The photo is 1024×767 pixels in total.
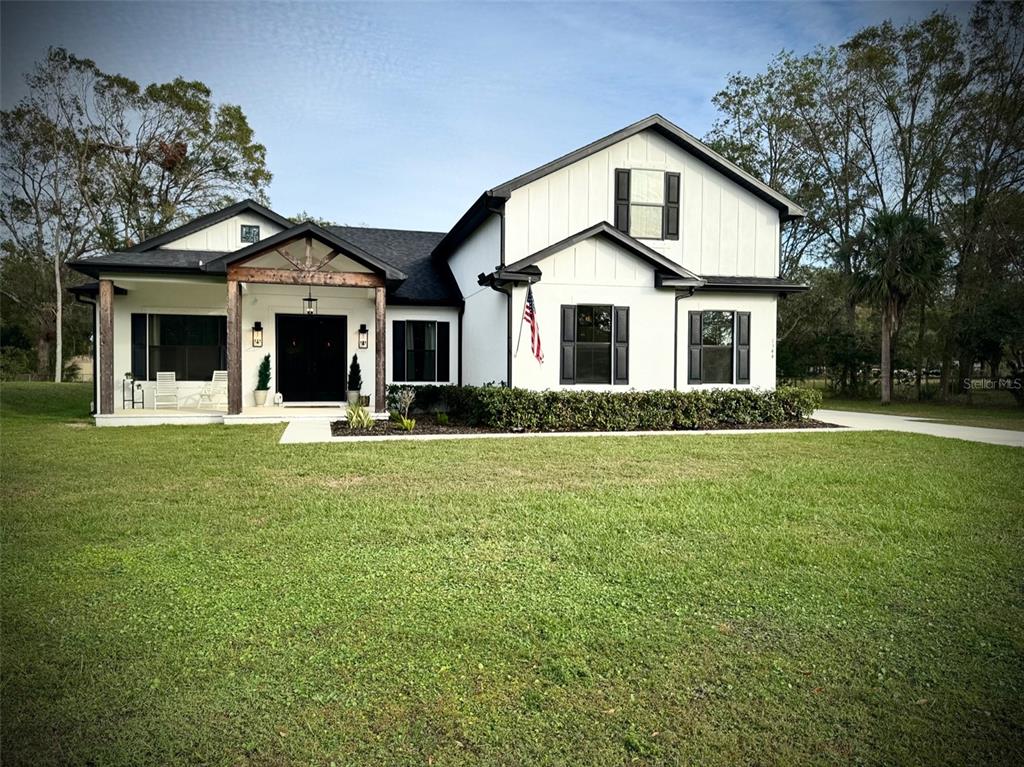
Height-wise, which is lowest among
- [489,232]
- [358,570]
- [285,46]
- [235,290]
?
[358,570]

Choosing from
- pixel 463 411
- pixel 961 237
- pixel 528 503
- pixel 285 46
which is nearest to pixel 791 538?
pixel 528 503

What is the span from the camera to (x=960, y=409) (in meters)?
21.7

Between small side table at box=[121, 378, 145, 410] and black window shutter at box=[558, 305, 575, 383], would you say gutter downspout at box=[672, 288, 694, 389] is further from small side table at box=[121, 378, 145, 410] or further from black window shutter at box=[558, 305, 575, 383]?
small side table at box=[121, 378, 145, 410]

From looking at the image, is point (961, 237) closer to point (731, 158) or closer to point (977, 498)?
point (731, 158)

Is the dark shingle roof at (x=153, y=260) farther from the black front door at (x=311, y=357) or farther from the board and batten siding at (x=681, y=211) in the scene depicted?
the board and batten siding at (x=681, y=211)

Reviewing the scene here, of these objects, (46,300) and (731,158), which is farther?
(46,300)

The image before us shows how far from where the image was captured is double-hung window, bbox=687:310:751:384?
16.2 metres

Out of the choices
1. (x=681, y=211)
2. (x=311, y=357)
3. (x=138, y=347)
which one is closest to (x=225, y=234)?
(x=138, y=347)

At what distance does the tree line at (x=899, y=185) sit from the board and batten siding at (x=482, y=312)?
1439cm

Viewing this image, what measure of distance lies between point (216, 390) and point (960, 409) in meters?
22.7

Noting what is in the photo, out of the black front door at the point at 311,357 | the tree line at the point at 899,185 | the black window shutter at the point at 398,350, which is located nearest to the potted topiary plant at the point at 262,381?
the black front door at the point at 311,357

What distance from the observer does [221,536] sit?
220 inches

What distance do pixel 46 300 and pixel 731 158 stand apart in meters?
34.5
